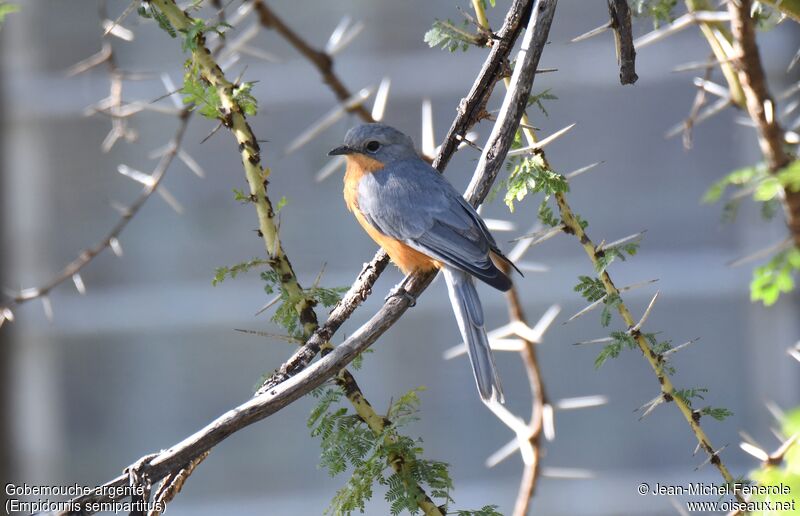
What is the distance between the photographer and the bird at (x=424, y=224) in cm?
305

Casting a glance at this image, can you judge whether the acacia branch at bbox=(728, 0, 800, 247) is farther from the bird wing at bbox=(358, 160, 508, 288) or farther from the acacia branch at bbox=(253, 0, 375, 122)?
the acacia branch at bbox=(253, 0, 375, 122)

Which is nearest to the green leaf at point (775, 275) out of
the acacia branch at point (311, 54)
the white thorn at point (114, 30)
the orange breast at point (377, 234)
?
the orange breast at point (377, 234)

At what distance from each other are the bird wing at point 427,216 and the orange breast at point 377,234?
28 millimetres

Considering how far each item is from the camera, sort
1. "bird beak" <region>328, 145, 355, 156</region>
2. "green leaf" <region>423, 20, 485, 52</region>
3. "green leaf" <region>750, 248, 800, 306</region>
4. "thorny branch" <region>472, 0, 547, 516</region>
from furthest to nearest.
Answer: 1. "bird beak" <region>328, 145, 355, 156</region>
2. "thorny branch" <region>472, 0, 547, 516</region>
3. "green leaf" <region>423, 20, 485, 52</region>
4. "green leaf" <region>750, 248, 800, 306</region>

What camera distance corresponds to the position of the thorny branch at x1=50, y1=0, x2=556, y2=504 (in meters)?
1.73

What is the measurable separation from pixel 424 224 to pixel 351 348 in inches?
65.3

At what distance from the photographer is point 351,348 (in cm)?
183

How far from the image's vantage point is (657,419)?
20.6 feet

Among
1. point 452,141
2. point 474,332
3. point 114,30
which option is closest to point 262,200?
point 452,141

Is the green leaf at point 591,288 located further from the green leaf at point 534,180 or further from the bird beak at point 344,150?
the bird beak at point 344,150

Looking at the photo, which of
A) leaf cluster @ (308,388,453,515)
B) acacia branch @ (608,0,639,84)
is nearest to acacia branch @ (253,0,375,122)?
acacia branch @ (608,0,639,84)

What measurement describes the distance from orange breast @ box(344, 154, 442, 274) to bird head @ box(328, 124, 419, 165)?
0.03 metres

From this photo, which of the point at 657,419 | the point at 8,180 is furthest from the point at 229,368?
the point at 657,419

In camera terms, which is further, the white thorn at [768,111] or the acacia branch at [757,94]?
the white thorn at [768,111]
